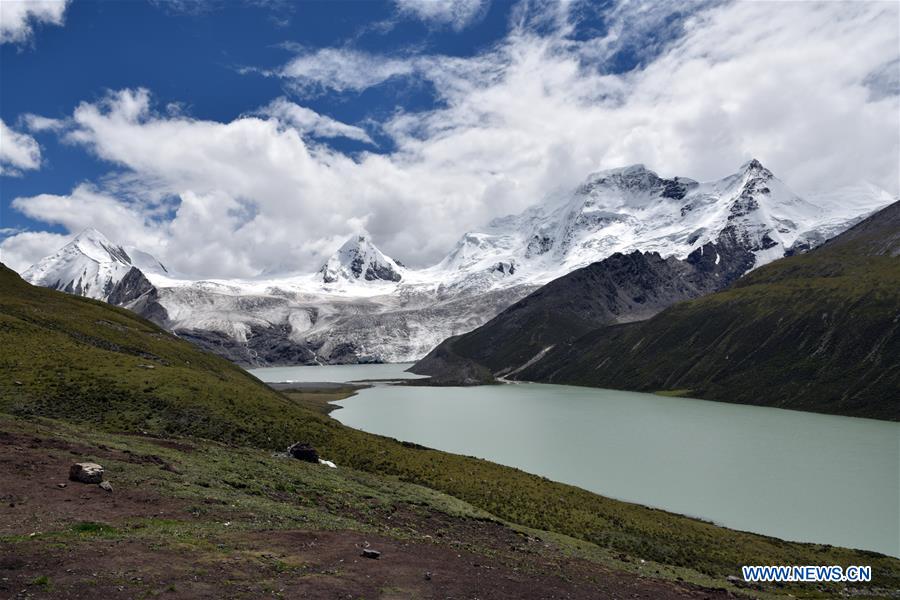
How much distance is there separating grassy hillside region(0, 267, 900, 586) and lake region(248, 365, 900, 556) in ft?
34.3

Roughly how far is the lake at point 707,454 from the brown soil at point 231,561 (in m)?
31.7

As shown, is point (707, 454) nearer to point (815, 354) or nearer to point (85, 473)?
point (85, 473)

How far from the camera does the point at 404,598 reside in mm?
18625

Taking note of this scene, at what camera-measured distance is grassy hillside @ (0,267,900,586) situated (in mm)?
38344

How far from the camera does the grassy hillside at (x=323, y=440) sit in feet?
126

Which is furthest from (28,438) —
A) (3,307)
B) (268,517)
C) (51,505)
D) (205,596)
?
(3,307)

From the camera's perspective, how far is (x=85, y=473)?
82.5ft

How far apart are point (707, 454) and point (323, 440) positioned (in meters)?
58.0

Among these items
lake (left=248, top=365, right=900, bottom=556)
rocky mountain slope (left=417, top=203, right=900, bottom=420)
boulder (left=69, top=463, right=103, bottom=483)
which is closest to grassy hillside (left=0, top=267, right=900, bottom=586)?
boulder (left=69, top=463, right=103, bottom=483)

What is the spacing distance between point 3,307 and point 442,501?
192ft

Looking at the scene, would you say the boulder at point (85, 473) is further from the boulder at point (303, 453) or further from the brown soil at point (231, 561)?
the boulder at point (303, 453)

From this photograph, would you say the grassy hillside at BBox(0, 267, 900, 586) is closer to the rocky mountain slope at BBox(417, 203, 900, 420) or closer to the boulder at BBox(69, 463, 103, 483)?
the boulder at BBox(69, 463, 103, 483)


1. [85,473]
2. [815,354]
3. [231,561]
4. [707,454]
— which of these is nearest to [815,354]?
[815,354]

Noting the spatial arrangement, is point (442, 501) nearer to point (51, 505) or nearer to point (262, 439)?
point (262, 439)
